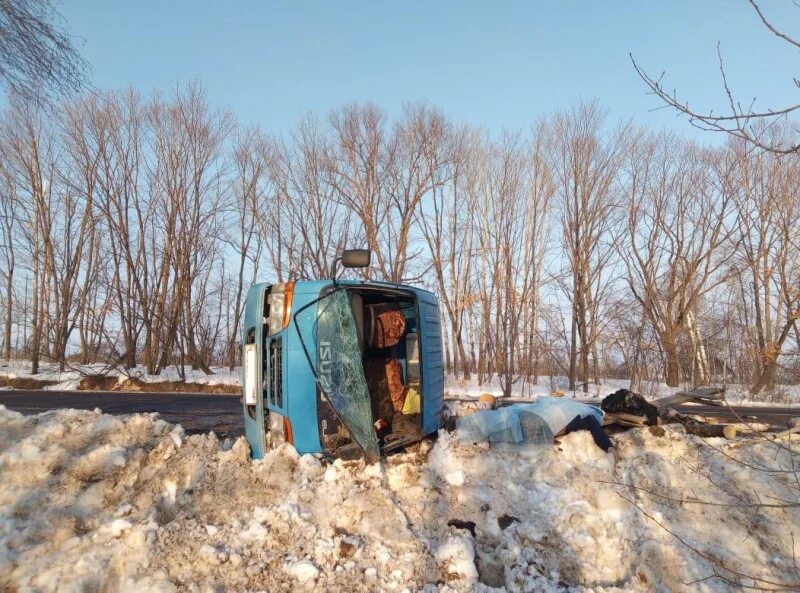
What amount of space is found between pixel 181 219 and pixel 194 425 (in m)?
17.3

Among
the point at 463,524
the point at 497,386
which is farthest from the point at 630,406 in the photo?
the point at 497,386

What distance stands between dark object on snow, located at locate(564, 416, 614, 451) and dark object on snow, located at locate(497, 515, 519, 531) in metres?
1.69

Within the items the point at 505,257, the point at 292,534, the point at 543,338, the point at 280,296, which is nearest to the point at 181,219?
the point at 505,257

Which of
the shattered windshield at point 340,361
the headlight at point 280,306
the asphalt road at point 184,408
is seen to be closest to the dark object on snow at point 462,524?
the shattered windshield at point 340,361

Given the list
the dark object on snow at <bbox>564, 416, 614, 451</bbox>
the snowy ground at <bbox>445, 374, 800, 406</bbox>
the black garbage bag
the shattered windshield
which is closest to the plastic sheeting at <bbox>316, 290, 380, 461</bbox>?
the shattered windshield

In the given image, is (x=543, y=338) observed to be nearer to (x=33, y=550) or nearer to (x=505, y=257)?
Answer: (x=505, y=257)

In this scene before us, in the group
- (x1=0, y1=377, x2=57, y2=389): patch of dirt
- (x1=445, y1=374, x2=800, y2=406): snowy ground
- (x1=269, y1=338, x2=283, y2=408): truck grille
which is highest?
(x1=269, y1=338, x2=283, y2=408): truck grille

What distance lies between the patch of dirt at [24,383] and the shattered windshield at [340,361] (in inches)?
725

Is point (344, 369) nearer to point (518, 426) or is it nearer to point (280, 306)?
point (280, 306)

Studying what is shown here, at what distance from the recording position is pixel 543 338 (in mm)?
23672

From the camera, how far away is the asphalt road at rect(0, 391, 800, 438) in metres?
9.83

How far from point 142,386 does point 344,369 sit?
16299 millimetres

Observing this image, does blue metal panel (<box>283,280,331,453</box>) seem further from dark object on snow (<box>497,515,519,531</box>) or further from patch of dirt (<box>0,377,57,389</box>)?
patch of dirt (<box>0,377,57,389</box>)

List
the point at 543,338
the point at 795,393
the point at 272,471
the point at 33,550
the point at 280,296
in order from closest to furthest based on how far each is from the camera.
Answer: the point at 33,550
the point at 272,471
the point at 280,296
the point at 795,393
the point at 543,338
